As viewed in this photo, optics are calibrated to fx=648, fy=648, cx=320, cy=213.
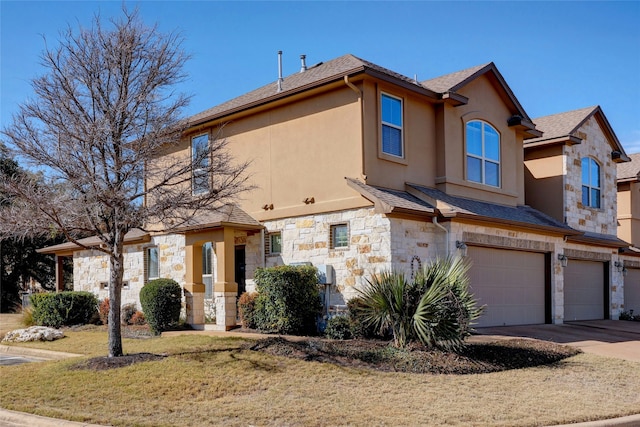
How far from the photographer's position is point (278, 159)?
18391mm

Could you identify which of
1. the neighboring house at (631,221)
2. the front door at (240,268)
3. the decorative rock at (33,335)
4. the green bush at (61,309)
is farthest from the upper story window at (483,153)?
the green bush at (61,309)

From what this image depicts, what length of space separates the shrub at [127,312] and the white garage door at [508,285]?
1048 cm

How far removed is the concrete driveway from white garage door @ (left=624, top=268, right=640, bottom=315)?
5.95m

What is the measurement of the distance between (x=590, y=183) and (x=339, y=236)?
1263 cm

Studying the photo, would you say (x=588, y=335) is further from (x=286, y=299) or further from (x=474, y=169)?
(x=286, y=299)

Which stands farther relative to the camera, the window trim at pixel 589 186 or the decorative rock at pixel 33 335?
the window trim at pixel 589 186

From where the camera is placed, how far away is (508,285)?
1894 centimetres

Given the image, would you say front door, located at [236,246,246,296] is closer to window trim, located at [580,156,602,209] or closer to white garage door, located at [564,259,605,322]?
white garage door, located at [564,259,605,322]

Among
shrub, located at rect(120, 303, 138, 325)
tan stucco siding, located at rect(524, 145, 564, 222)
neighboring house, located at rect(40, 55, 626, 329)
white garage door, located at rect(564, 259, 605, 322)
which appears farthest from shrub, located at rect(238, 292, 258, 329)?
tan stucco siding, located at rect(524, 145, 564, 222)

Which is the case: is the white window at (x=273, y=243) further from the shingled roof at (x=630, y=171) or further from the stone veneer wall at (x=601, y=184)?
the shingled roof at (x=630, y=171)

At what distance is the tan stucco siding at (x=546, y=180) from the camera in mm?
22859

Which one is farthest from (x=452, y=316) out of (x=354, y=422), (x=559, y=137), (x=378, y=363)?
(x=559, y=137)

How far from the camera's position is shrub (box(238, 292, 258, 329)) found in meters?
16.5

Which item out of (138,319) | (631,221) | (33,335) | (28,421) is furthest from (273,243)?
(631,221)
